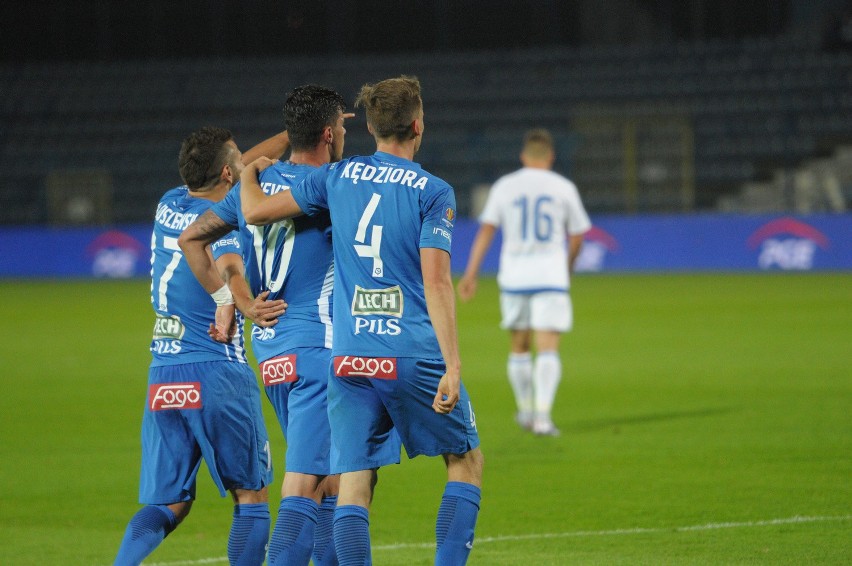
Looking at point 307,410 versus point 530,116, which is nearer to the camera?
point 307,410

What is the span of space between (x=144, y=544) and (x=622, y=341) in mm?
11156

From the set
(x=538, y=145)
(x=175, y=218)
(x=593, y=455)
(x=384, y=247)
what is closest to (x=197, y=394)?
(x=175, y=218)

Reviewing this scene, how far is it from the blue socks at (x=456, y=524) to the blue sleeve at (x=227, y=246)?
1.33 metres

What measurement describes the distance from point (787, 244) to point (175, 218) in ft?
72.0

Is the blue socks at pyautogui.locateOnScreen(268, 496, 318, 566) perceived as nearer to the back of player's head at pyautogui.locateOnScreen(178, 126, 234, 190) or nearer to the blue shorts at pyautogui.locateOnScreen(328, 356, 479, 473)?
the blue shorts at pyautogui.locateOnScreen(328, 356, 479, 473)

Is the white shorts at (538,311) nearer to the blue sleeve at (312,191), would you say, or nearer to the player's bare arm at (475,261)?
the player's bare arm at (475,261)

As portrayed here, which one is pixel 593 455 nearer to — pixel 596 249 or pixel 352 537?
pixel 352 537

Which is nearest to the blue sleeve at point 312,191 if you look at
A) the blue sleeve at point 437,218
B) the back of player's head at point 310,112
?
the back of player's head at point 310,112

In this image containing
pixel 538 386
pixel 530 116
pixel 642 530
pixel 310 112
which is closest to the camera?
pixel 310 112

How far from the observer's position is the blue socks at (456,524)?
456 centimetres

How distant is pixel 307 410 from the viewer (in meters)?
Result: 4.94

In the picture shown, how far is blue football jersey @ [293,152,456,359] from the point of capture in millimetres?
4531

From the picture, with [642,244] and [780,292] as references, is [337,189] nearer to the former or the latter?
[780,292]

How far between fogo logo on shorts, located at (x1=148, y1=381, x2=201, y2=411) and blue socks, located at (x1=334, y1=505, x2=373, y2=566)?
35.6 inches
